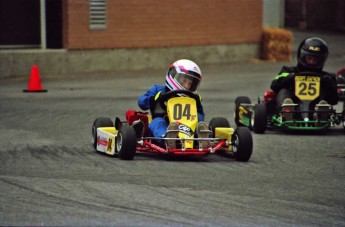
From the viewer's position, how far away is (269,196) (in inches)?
331

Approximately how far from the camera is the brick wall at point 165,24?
2258cm

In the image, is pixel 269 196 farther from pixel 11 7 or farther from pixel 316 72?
pixel 11 7

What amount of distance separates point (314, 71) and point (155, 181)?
212 inches

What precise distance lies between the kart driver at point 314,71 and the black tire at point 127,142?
379cm

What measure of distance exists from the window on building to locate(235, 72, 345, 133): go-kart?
31.2 feet

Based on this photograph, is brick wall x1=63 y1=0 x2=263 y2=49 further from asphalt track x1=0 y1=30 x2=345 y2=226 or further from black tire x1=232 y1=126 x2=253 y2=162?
black tire x1=232 y1=126 x2=253 y2=162

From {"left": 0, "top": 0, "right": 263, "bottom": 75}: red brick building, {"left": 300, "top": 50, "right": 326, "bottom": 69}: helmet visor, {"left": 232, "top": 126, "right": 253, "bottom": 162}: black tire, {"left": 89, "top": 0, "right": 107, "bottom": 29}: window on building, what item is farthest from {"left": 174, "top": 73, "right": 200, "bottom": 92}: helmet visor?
{"left": 89, "top": 0, "right": 107, "bottom": 29}: window on building

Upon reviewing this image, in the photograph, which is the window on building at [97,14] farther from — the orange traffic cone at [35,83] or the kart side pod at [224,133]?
the kart side pod at [224,133]

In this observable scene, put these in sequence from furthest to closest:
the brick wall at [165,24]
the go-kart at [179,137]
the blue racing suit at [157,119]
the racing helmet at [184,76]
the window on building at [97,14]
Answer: the window on building at [97,14], the brick wall at [165,24], the racing helmet at [184,76], the blue racing suit at [157,119], the go-kart at [179,137]

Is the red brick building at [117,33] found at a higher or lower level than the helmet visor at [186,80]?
lower

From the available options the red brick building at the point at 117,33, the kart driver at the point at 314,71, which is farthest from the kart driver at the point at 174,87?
the red brick building at the point at 117,33

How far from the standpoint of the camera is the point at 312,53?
13.7 meters

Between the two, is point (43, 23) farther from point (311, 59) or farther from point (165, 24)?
point (311, 59)

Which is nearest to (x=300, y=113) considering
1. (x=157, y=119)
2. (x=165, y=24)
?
(x=157, y=119)
